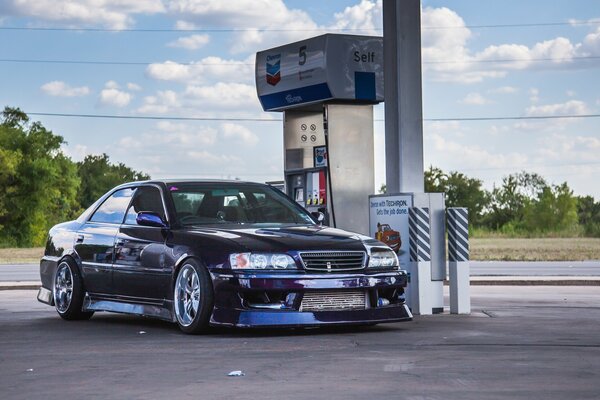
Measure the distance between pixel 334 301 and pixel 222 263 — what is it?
1145mm

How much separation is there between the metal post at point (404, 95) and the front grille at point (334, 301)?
363cm

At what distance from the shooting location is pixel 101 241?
13891mm

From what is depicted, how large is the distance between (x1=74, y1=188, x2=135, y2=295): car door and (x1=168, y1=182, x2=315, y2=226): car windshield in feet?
2.97

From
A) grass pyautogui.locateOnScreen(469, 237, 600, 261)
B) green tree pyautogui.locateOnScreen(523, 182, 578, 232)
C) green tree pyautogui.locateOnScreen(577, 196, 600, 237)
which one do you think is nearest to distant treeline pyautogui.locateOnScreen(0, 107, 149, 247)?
grass pyautogui.locateOnScreen(469, 237, 600, 261)

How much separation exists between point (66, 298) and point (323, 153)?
5438mm

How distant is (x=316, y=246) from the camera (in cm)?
1199

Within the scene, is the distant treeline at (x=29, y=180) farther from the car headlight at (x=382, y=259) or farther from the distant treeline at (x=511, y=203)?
the car headlight at (x=382, y=259)

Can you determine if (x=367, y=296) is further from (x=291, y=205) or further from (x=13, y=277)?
(x=13, y=277)

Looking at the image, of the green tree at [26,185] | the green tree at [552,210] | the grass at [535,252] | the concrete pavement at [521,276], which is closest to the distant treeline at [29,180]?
the green tree at [26,185]

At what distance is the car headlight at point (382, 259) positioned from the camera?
12281 millimetres

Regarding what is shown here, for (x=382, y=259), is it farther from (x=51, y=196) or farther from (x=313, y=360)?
(x=51, y=196)

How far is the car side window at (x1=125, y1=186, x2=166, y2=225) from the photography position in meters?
13.4

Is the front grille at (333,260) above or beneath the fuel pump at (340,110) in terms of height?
beneath

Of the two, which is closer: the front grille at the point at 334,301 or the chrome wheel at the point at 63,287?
the front grille at the point at 334,301
